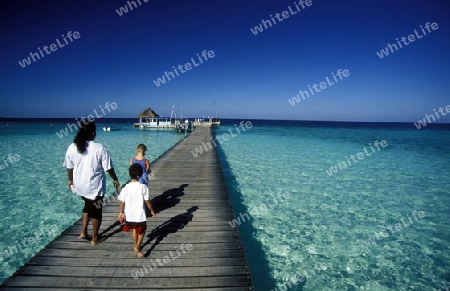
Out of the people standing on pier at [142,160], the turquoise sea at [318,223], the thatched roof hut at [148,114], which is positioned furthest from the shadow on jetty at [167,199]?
the thatched roof hut at [148,114]

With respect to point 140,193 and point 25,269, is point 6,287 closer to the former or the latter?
point 25,269

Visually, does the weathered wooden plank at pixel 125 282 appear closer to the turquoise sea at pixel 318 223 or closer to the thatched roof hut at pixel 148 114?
the turquoise sea at pixel 318 223

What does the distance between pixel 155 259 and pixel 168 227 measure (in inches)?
47.7

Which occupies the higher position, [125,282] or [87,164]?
[87,164]

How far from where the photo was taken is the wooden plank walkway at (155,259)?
9.99 ft

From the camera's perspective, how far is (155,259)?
3.57 metres

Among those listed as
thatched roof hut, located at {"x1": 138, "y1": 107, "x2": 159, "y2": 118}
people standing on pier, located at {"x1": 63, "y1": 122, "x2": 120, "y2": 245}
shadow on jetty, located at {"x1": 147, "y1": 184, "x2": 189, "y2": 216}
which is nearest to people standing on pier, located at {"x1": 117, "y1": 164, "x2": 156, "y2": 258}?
people standing on pier, located at {"x1": 63, "y1": 122, "x2": 120, "y2": 245}

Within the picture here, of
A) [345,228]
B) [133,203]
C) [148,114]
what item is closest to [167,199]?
[133,203]

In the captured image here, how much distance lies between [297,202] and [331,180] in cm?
409

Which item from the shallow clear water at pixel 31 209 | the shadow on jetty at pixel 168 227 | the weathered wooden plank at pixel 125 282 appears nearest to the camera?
the weathered wooden plank at pixel 125 282

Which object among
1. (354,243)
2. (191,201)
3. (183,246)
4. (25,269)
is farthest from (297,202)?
(25,269)

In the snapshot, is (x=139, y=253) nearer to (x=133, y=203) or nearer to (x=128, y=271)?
(x=128, y=271)

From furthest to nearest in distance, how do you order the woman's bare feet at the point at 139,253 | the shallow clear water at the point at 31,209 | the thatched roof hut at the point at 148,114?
the thatched roof hut at the point at 148,114, the shallow clear water at the point at 31,209, the woman's bare feet at the point at 139,253

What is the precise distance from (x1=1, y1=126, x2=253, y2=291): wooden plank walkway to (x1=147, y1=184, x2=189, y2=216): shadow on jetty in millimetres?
108
